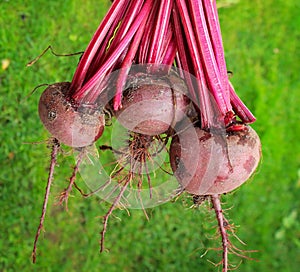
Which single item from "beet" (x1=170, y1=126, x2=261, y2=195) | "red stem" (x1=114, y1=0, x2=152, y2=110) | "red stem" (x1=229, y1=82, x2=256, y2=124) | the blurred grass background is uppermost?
"red stem" (x1=114, y1=0, x2=152, y2=110)

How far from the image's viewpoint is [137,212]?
3059 millimetres

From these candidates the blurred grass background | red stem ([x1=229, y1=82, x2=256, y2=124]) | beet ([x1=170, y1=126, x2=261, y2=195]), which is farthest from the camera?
the blurred grass background

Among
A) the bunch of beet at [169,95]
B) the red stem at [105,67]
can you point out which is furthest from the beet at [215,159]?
the red stem at [105,67]

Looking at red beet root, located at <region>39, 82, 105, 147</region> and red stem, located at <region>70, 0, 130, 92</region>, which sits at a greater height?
red stem, located at <region>70, 0, 130, 92</region>

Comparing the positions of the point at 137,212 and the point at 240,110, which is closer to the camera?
the point at 240,110

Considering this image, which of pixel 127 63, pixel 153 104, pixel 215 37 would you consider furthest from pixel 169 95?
pixel 215 37

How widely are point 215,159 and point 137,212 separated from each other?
1569mm

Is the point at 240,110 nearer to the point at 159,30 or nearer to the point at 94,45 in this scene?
the point at 159,30

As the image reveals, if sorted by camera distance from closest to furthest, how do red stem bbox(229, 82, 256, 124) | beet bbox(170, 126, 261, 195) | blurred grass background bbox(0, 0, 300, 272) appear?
beet bbox(170, 126, 261, 195)
red stem bbox(229, 82, 256, 124)
blurred grass background bbox(0, 0, 300, 272)

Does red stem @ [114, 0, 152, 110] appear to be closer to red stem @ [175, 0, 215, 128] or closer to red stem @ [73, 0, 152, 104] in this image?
red stem @ [73, 0, 152, 104]

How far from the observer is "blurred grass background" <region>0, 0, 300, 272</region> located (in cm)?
278

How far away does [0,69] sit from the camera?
110 inches

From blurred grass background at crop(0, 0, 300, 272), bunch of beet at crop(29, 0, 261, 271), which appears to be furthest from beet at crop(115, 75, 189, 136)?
blurred grass background at crop(0, 0, 300, 272)

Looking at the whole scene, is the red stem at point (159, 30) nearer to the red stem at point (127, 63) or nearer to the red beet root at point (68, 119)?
the red stem at point (127, 63)
